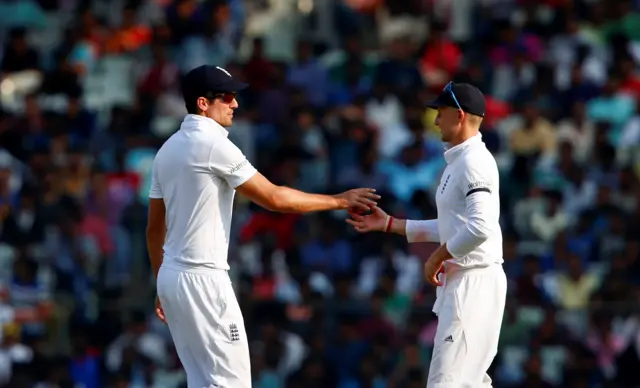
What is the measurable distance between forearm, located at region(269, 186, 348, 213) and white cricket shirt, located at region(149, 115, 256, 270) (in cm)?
25

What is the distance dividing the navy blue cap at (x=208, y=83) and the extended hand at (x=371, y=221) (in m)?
1.38

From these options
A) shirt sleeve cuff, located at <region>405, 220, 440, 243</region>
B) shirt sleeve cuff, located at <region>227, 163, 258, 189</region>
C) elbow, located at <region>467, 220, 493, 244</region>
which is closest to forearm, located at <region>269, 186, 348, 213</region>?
shirt sleeve cuff, located at <region>227, 163, 258, 189</region>

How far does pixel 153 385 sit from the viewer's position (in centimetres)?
1472

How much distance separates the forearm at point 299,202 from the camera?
9.05m

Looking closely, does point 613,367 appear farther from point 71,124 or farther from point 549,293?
point 71,124

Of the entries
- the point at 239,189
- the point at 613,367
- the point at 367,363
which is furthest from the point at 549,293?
the point at 239,189

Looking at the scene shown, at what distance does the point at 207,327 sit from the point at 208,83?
4.84ft

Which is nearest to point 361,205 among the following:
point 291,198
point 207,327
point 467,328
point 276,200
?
point 291,198

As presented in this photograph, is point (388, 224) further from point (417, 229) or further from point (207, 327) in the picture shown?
point (207, 327)

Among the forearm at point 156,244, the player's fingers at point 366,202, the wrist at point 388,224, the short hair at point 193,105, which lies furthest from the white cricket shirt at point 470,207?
the forearm at point 156,244

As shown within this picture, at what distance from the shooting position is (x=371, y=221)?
32.3 ft

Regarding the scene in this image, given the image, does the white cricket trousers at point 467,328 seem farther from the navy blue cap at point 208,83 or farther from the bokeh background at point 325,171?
the bokeh background at point 325,171

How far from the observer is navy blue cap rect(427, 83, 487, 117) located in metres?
9.20

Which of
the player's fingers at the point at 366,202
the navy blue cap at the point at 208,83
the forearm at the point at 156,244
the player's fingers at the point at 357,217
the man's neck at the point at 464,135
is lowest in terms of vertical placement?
the forearm at the point at 156,244
